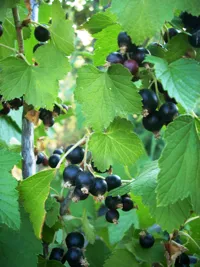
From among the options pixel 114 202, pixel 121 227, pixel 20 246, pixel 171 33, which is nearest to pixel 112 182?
pixel 114 202

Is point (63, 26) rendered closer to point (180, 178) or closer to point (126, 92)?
point (126, 92)

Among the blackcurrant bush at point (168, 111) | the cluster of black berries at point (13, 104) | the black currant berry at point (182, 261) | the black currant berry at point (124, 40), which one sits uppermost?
the black currant berry at point (124, 40)

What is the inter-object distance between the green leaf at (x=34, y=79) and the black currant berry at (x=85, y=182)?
0.18 meters

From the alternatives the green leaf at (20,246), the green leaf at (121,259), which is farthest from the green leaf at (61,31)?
the green leaf at (121,259)

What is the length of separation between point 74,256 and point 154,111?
38cm

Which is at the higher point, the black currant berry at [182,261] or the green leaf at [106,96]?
the green leaf at [106,96]

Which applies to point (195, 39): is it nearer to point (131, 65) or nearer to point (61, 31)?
point (131, 65)

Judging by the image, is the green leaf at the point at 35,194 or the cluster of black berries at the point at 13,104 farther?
the cluster of black berries at the point at 13,104

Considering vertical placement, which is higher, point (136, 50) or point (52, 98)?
point (136, 50)

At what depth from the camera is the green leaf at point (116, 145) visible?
0.84 meters

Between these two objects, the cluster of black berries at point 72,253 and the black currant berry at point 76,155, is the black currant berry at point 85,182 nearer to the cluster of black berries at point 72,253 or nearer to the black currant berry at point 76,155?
the black currant berry at point 76,155

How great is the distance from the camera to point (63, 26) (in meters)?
0.90

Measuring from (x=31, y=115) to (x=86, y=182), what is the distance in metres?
0.29

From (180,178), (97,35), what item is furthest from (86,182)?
(97,35)
